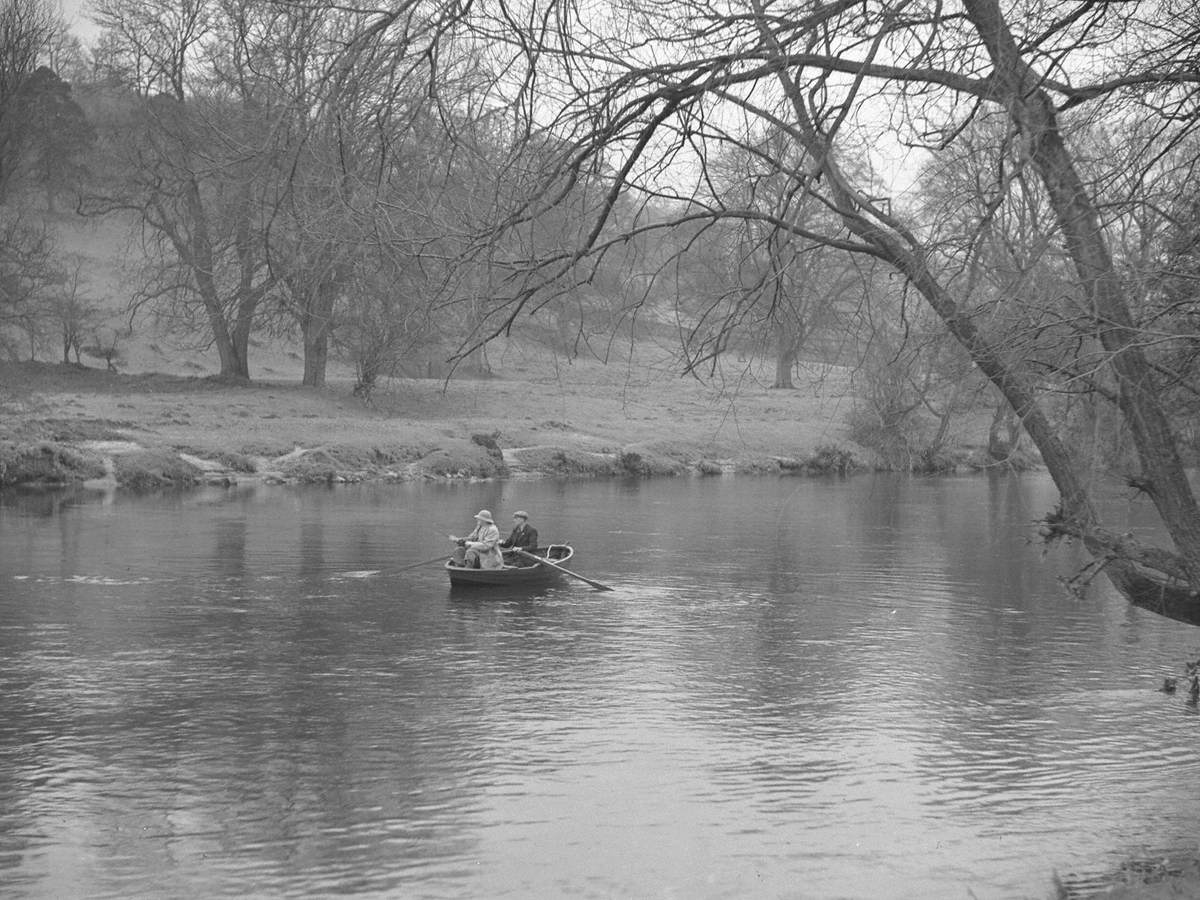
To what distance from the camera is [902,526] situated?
100 ft

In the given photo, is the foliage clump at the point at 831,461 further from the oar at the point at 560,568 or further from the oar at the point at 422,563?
the oar at the point at 560,568

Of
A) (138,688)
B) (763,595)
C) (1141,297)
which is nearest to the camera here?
(1141,297)

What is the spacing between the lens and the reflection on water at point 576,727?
948 cm

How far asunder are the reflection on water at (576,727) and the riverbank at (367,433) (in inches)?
455

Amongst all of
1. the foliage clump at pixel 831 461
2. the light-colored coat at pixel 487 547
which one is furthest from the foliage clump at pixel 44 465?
the foliage clump at pixel 831 461

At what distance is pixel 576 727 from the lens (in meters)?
13.0

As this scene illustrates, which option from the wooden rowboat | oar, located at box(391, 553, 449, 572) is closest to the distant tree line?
the wooden rowboat

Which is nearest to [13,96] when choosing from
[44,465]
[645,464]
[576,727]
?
[44,465]

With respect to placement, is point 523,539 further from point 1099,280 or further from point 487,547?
point 1099,280

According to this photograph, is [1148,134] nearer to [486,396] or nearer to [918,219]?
[918,219]

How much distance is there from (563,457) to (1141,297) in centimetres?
3656

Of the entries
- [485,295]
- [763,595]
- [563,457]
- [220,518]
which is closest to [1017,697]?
[763,595]

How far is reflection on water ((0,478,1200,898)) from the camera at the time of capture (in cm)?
948

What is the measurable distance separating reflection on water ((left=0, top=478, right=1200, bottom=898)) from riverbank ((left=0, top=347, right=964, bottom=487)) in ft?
37.9
